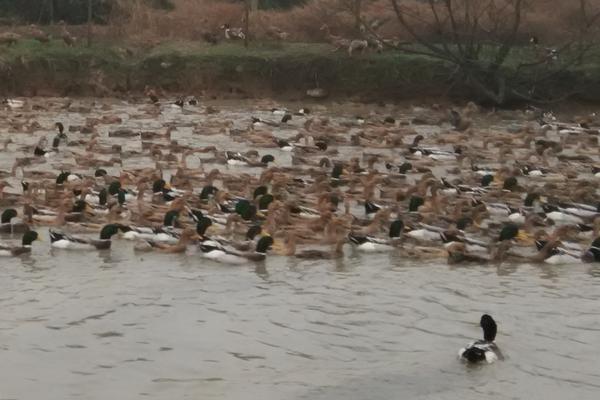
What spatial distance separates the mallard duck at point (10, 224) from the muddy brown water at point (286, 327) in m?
1.12

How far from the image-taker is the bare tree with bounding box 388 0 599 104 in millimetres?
37969

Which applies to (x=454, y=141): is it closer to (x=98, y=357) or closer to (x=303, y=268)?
(x=303, y=268)

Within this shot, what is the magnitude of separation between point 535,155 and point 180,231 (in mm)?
13015

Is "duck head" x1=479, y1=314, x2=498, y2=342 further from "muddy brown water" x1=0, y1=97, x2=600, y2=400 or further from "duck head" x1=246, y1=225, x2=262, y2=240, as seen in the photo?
"duck head" x1=246, y1=225, x2=262, y2=240

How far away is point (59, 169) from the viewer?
25.5 m

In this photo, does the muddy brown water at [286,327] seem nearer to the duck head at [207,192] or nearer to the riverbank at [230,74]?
the duck head at [207,192]

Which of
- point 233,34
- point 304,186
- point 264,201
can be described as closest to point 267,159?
point 304,186

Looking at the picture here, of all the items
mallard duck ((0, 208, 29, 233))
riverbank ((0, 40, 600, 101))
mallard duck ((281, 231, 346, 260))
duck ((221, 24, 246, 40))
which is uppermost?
duck ((221, 24, 246, 40))

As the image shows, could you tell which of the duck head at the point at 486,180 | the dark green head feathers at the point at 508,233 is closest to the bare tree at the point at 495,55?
the duck head at the point at 486,180

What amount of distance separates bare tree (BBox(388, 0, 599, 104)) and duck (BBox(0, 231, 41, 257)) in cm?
2066

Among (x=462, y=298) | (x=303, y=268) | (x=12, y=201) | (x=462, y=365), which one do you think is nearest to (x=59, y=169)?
(x=12, y=201)

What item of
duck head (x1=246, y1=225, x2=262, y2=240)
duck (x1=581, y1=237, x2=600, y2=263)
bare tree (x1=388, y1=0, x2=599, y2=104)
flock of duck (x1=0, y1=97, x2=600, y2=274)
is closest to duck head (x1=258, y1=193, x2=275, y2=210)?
flock of duck (x1=0, y1=97, x2=600, y2=274)

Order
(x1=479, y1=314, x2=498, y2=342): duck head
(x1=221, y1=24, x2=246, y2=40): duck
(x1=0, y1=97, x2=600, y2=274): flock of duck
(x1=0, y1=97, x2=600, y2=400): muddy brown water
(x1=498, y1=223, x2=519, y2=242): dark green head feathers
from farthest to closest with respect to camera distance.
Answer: (x1=221, y1=24, x2=246, y2=40): duck < (x1=498, y1=223, x2=519, y2=242): dark green head feathers < (x1=0, y1=97, x2=600, y2=274): flock of duck < (x1=479, y1=314, x2=498, y2=342): duck head < (x1=0, y1=97, x2=600, y2=400): muddy brown water

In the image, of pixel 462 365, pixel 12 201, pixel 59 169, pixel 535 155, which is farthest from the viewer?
pixel 535 155
